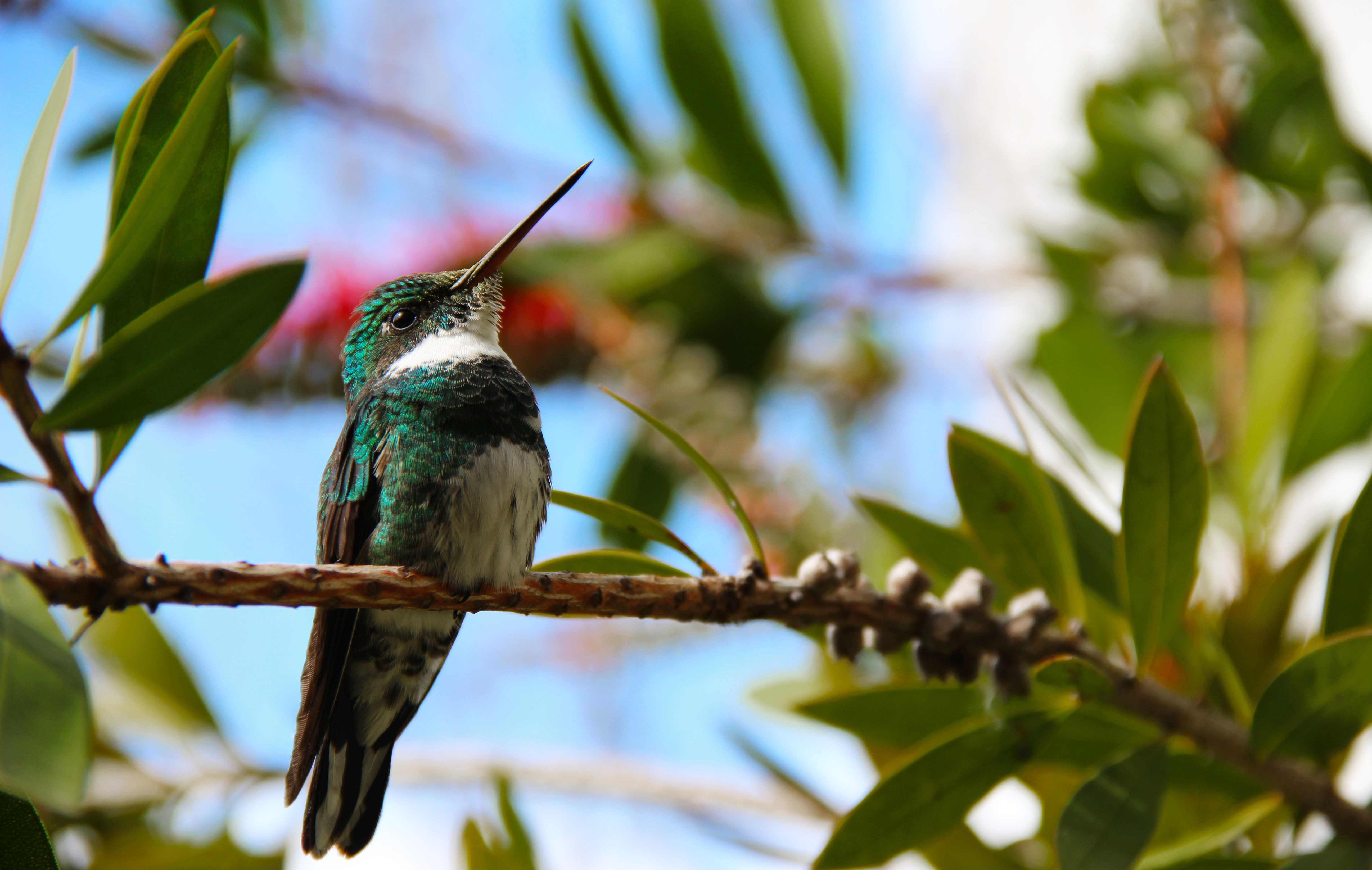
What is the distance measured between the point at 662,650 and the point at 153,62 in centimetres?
166

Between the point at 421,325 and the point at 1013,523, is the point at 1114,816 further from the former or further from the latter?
the point at 421,325

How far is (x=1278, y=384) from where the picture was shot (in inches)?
52.2

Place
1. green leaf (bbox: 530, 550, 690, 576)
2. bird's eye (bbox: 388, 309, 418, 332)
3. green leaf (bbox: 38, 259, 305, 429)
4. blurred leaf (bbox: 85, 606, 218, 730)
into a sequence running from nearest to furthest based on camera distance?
green leaf (bbox: 38, 259, 305, 429)
green leaf (bbox: 530, 550, 690, 576)
bird's eye (bbox: 388, 309, 418, 332)
blurred leaf (bbox: 85, 606, 218, 730)

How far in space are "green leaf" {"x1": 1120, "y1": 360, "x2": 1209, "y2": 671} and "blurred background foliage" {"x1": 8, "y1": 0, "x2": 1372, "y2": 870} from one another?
8cm

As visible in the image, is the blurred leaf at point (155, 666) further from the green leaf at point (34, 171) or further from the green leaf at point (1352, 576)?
the green leaf at point (1352, 576)

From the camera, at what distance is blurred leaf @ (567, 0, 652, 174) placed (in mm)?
1861

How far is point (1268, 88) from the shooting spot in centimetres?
158

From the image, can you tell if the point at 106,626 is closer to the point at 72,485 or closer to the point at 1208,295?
the point at 72,485

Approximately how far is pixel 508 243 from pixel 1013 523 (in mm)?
565

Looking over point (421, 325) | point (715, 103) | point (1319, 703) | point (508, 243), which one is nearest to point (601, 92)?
point (715, 103)

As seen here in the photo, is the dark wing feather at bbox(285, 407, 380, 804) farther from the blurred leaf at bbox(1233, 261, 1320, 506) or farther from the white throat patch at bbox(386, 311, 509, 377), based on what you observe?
the blurred leaf at bbox(1233, 261, 1320, 506)

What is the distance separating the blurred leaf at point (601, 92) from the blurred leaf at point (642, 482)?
0.63 meters

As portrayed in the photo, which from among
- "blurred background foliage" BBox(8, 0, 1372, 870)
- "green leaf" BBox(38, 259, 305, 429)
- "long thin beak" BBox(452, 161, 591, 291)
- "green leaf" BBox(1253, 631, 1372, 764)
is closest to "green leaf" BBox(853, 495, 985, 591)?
"blurred background foliage" BBox(8, 0, 1372, 870)

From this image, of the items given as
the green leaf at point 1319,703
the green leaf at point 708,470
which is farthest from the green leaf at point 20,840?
the green leaf at point 1319,703
